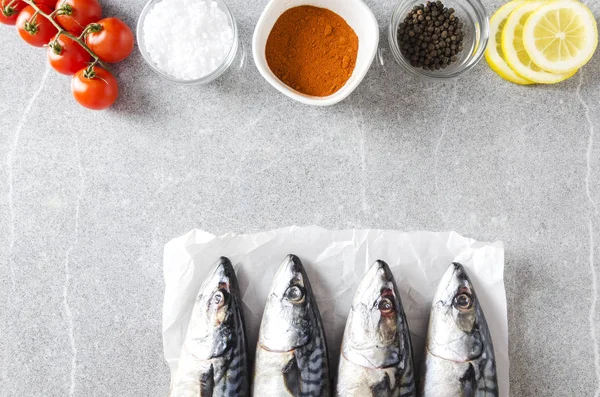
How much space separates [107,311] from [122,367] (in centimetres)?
16

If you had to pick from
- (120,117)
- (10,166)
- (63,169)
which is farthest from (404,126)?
(10,166)

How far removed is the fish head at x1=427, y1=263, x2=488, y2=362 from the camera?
4.40 ft

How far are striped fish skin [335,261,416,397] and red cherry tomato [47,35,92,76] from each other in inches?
38.9

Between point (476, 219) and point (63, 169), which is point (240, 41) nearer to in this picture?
point (63, 169)

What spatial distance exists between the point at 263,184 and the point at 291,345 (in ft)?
1.51

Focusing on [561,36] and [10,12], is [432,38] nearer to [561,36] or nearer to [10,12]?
[561,36]

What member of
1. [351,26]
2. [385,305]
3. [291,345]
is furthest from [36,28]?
[385,305]

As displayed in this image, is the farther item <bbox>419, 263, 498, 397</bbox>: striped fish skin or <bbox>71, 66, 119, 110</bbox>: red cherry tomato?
<bbox>71, 66, 119, 110</bbox>: red cherry tomato

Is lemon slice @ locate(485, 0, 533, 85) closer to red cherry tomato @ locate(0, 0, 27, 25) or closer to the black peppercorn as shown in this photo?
the black peppercorn

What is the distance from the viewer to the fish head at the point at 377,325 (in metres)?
1.33

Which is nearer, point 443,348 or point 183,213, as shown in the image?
point 443,348

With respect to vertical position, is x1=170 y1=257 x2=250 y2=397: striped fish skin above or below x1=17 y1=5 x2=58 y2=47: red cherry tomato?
below

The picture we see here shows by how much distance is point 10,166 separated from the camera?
156cm

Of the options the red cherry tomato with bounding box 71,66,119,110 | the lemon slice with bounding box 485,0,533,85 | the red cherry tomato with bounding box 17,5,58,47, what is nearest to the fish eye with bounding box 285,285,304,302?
the red cherry tomato with bounding box 71,66,119,110
